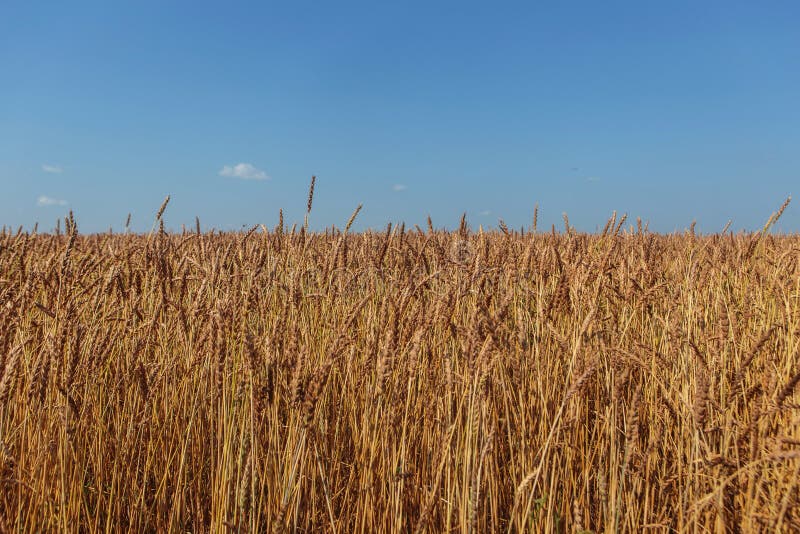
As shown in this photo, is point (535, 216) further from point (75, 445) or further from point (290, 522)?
point (75, 445)

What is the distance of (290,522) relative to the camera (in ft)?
4.88

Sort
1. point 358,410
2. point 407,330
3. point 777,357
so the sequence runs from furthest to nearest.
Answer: point 777,357 → point 358,410 → point 407,330

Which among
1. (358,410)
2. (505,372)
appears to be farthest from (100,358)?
(505,372)

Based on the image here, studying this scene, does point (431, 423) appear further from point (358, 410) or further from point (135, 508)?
point (135, 508)

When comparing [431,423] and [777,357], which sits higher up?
[777,357]

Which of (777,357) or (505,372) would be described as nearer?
(505,372)

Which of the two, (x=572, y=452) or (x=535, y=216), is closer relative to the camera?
(x=572, y=452)

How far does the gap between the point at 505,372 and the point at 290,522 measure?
750 millimetres

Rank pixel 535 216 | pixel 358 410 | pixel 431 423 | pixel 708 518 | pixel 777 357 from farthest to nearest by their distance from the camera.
A: 1. pixel 535 216
2. pixel 777 357
3. pixel 358 410
4. pixel 431 423
5. pixel 708 518

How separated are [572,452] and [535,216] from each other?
5.09 ft

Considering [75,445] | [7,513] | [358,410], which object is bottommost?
[7,513]

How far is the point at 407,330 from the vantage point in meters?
1.68

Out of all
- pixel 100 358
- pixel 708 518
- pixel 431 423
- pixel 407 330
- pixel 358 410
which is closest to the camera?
pixel 708 518

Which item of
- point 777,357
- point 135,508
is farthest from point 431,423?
point 777,357
